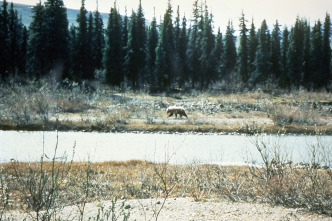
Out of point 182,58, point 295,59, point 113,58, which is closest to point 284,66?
point 295,59

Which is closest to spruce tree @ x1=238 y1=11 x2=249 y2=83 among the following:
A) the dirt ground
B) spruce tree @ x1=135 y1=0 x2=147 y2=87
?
spruce tree @ x1=135 y1=0 x2=147 y2=87

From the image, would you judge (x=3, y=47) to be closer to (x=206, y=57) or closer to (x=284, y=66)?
(x=206, y=57)

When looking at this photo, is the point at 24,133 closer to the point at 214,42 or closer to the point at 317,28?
the point at 214,42

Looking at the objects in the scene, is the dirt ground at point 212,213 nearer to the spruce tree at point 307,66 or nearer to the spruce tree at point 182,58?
the spruce tree at point 182,58

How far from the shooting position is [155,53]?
2052 inches

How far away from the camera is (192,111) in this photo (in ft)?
102

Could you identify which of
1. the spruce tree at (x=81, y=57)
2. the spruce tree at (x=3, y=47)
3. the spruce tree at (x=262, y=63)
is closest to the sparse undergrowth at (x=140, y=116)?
the spruce tree at (x=81, y=57)

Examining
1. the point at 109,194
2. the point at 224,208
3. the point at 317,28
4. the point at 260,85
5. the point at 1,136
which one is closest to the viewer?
the point at 224,208

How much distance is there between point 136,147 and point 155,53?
36.1m

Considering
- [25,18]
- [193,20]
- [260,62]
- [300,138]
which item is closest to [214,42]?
[193,20]

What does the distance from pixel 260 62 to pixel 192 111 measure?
1092 inches

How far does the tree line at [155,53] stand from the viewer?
139 ft

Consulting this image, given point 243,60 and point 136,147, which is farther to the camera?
point 243,60

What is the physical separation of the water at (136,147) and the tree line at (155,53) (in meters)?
23.1
